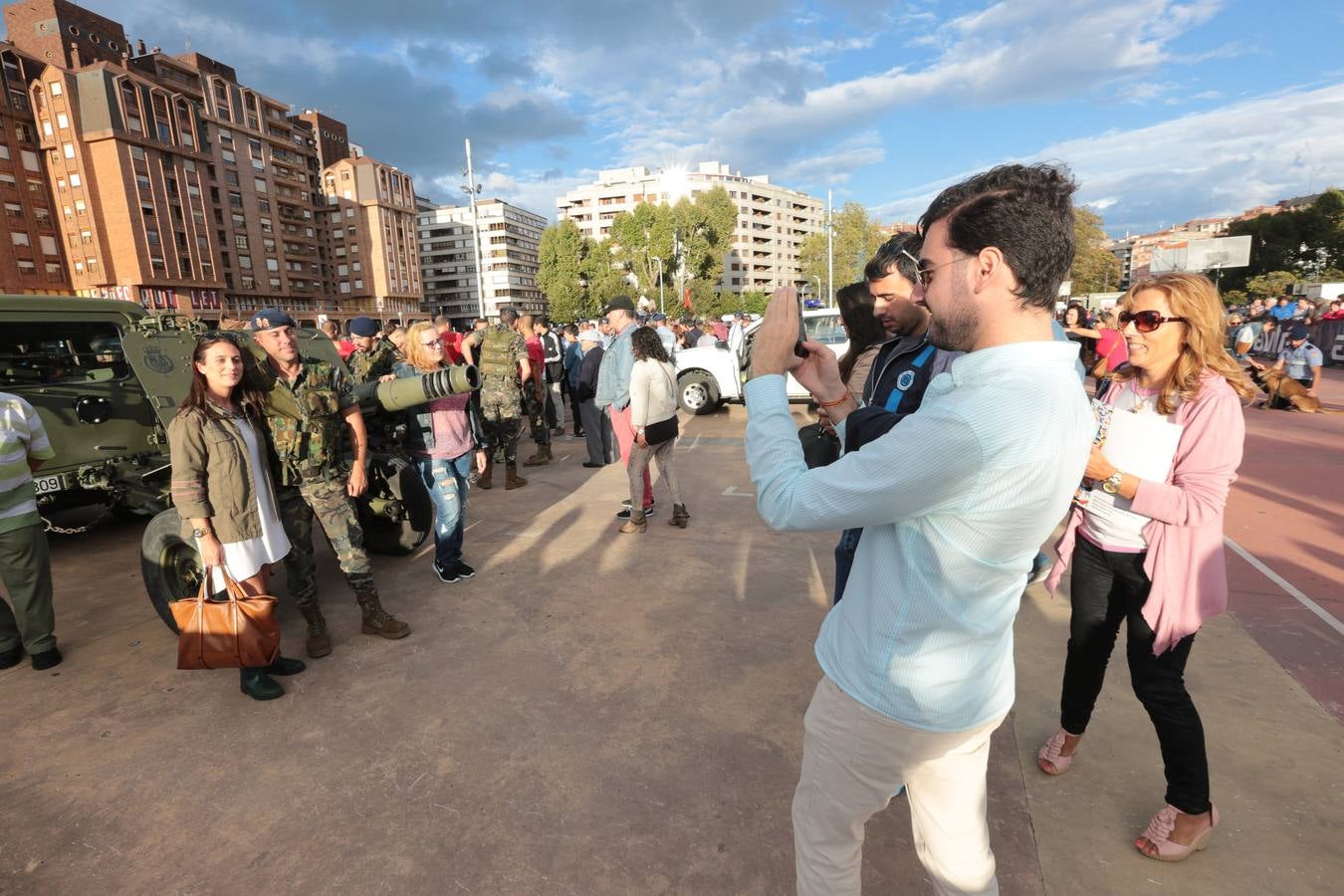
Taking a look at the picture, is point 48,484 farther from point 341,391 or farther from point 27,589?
point 341,391

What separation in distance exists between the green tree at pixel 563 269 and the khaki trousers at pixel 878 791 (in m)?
51.6

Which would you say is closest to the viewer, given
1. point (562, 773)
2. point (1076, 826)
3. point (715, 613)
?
point (1076, 826)

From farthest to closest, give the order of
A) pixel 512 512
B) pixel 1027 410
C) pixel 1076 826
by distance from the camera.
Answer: pixel 512 512
pixel 1076 826
pixel 1027 410

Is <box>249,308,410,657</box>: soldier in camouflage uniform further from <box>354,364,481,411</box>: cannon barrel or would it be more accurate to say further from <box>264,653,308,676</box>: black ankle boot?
<box>354,364,481,411</box>: cannon barrel

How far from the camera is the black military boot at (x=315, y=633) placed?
11.2 feet

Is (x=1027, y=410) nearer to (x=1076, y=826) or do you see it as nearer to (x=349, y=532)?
(x=1076, y=826)

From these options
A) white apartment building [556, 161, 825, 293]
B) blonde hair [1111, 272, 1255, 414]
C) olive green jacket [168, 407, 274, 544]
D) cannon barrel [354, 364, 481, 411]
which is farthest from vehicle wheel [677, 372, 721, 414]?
white apartment building [556, 161, 825, 293]

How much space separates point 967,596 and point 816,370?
74 cm

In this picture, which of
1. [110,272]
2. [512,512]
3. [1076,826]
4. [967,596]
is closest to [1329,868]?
[1076,826]

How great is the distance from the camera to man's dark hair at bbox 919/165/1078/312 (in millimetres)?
1076

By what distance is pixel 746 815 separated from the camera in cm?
225

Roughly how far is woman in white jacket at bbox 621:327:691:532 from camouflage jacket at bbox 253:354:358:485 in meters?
2.13

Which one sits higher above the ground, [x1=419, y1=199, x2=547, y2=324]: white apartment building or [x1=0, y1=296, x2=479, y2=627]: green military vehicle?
[x1=419, y1=199, x2=547, y2=324]: white apartment building

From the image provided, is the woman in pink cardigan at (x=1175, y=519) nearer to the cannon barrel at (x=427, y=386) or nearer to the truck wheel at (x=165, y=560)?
the cannon barrel at (x=427, y=386)
